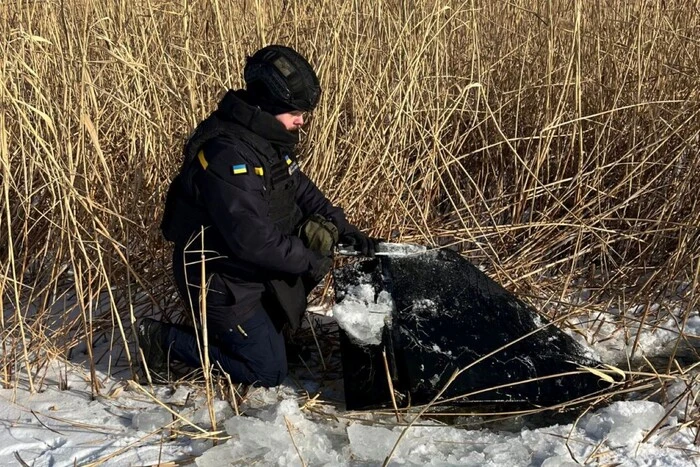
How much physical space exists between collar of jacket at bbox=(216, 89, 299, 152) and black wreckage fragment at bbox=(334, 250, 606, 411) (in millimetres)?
499

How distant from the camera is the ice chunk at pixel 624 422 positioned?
162 cm

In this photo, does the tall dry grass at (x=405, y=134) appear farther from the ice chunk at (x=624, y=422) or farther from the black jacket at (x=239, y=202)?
the ice chunk at (x=624, y=422)

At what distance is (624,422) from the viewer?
1641mm

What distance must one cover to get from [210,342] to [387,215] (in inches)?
34.6

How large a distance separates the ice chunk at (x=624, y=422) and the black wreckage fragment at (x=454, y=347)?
0.29 feet

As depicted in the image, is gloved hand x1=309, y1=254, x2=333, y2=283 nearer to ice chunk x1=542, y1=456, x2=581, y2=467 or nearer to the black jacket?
the black jacket

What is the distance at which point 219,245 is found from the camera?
185cm

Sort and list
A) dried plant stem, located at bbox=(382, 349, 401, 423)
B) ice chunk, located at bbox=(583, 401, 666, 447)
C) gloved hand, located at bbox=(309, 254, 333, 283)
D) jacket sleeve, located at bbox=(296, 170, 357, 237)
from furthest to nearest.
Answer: jacket sleeve, located at bbox=(296, 170, 357, 237) → gloved hand, located at bbox=(309, 254, 333, 283) → dried plant stem, located at bbox=(382, 349, 401, 423) → ice chunk, located at bbox=(583, 401, 666, 447)

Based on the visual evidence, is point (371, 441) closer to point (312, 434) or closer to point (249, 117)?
point (312, 434)

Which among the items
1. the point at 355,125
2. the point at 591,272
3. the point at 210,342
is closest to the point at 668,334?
the point at 591,272

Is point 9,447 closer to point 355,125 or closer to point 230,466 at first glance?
point 230,466

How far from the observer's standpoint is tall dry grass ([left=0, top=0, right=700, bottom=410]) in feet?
7.48

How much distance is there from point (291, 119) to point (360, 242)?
431mm

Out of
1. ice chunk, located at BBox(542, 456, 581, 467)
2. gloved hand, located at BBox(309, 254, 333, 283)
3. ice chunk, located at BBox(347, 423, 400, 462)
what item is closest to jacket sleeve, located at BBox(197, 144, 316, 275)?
gloved hand, located at BBox(309, 254, 333, 283)
